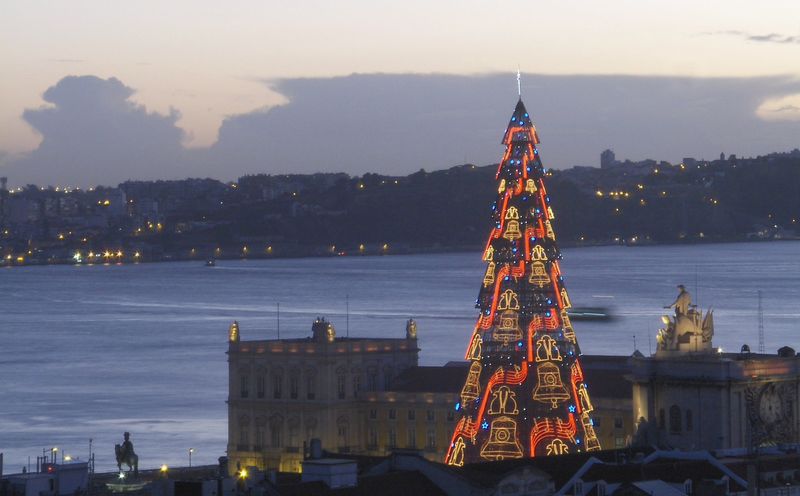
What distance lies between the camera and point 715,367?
2845 centimetres

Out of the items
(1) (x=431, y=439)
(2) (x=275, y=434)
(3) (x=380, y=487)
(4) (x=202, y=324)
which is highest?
(4) (x=202, y=324)

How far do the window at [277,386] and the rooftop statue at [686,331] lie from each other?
11.8 metres

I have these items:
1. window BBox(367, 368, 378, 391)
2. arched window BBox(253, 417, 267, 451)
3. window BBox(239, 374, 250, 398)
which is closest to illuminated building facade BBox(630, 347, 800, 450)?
arched window BBox(253, 417, 267, 451)

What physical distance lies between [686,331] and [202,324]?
69967 mm

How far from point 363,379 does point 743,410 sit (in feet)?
42.2

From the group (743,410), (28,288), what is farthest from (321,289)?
(743,410)

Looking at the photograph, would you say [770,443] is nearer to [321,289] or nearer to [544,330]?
[544,330]

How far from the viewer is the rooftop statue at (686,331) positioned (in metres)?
29.4

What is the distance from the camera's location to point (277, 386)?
4038 cm

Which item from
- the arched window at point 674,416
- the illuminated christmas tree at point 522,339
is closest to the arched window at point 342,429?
the illuminated christmas tree at point 522,339

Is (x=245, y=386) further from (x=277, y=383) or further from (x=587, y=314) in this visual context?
(x=587, y=314)

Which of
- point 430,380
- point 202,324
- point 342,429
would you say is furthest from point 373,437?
point 202,324

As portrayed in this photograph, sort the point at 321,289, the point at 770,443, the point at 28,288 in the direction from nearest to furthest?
the point at 770,443
the point at 321,289
the point at 28,288

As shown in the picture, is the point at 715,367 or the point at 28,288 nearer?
the point at 715,367
